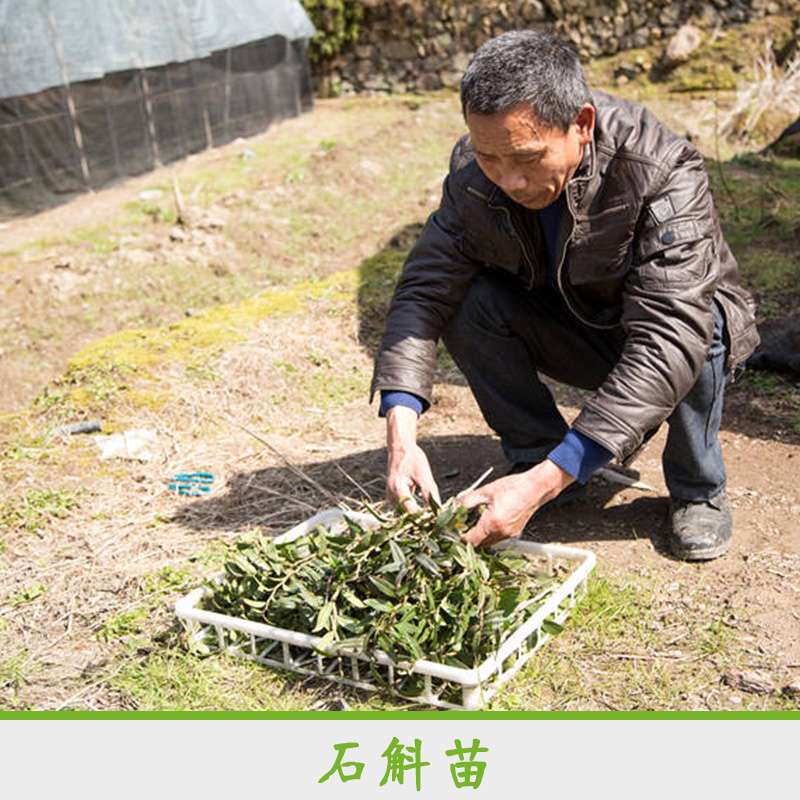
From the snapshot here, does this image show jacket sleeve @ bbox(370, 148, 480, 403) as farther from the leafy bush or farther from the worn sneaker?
the leafy bush

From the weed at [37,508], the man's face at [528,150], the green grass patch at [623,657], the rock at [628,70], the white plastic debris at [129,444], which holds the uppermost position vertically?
the man's face at [528,150]

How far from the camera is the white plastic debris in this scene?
419cm

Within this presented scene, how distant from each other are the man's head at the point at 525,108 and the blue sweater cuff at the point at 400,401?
696 millimetres

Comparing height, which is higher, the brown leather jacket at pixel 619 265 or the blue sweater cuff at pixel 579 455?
the brown leather jacket at pixel 619 265

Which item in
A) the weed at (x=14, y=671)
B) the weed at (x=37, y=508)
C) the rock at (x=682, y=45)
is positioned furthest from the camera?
the rock at (x=682, y=45)

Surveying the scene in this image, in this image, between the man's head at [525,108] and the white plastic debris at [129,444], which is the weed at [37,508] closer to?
the white plastic debris at [129,444]

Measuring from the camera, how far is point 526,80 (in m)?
2.56

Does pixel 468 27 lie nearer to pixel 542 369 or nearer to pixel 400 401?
pixel 542 369

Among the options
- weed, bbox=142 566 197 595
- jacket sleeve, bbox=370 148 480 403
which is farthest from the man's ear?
weed, bbox=142 566 197 595

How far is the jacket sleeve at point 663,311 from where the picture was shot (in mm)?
2762

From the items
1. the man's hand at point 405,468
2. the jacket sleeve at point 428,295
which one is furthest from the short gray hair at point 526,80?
the man's hand at point 405,468

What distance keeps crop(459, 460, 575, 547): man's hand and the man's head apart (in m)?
0.77

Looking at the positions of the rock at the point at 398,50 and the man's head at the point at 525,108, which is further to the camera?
the rock at the point at 398,50

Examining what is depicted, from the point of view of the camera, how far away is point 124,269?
6926 mm
